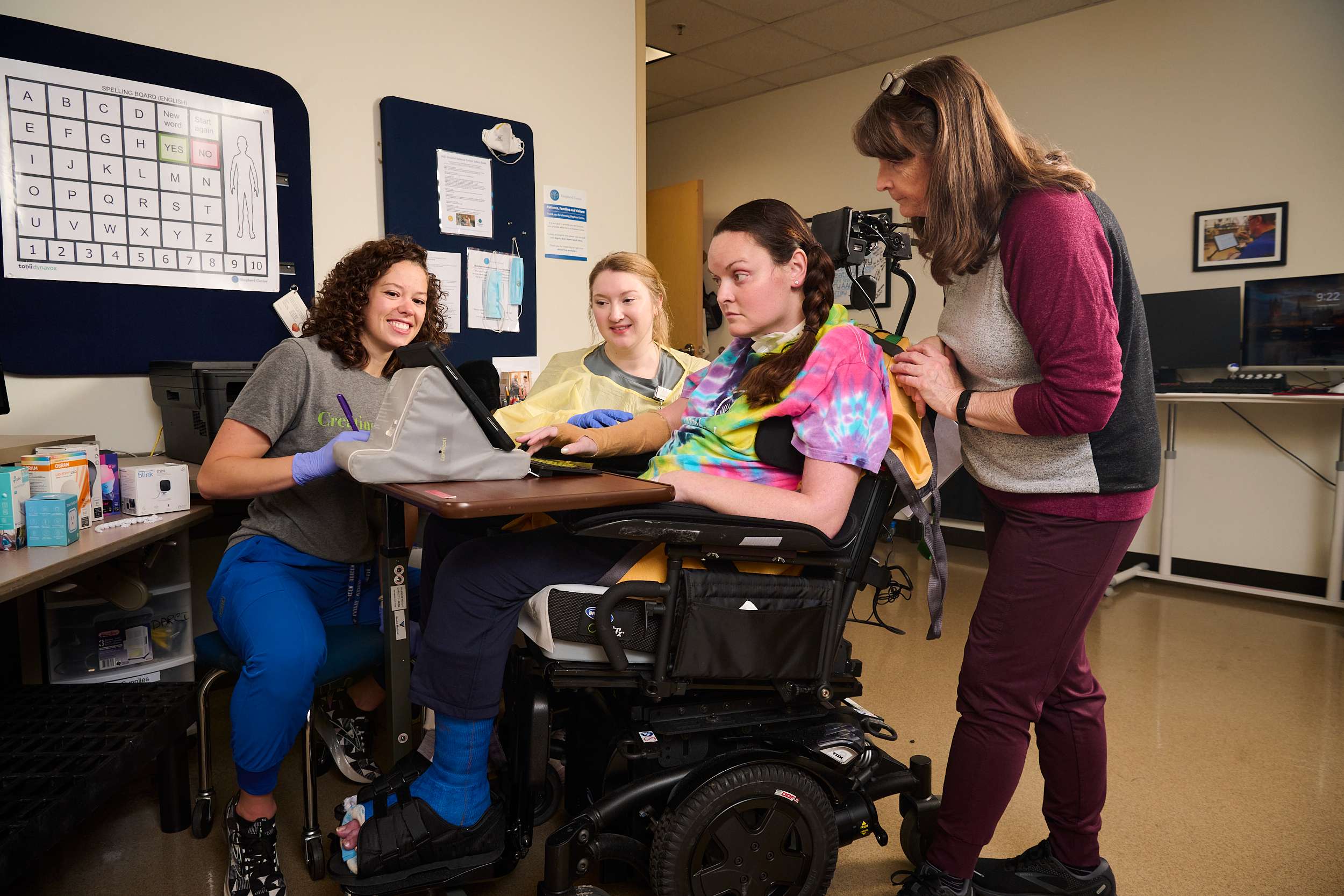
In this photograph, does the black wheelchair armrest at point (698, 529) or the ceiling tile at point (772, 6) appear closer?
the black wheelchair armrest at point (698, 529)

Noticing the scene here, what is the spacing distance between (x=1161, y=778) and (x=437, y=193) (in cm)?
294

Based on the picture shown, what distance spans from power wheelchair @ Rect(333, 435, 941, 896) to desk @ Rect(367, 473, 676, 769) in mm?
46

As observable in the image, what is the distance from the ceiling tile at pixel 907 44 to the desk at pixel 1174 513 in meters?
2.46

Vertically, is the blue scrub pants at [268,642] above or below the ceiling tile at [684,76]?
below

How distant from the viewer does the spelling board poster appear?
217cm

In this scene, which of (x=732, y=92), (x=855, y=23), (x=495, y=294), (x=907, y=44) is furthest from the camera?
(x=732, y=92)

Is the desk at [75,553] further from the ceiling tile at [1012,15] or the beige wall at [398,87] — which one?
the ceiling tile at [1012,15]

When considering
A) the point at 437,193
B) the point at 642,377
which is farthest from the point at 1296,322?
the point at 437,193

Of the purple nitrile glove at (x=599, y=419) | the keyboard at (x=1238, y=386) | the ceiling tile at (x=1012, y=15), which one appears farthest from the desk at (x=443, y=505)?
the ceiling tile at (x=1012, y=15)

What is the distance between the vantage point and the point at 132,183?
7.62ft

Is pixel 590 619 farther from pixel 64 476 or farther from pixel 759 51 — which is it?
pixel 759 51

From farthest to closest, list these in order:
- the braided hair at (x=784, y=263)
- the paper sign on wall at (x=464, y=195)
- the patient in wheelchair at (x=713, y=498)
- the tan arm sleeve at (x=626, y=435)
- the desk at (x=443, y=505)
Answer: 1. the paper sign on wall at (x=464, y=195)
2. the tan arm sleeve at (x=626, y=435)
3. the braided hair at (x=784, y=263)
4. the patient in wheelchair at (x=713, y=498)
5. the desk at (x=443, y=505)

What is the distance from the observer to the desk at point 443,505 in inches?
43.1

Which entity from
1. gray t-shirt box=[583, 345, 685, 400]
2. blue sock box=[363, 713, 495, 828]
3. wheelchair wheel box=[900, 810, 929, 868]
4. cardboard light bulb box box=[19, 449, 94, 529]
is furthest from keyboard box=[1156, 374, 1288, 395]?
cardboard light bulb box box=[19, 449, 94, 529]
